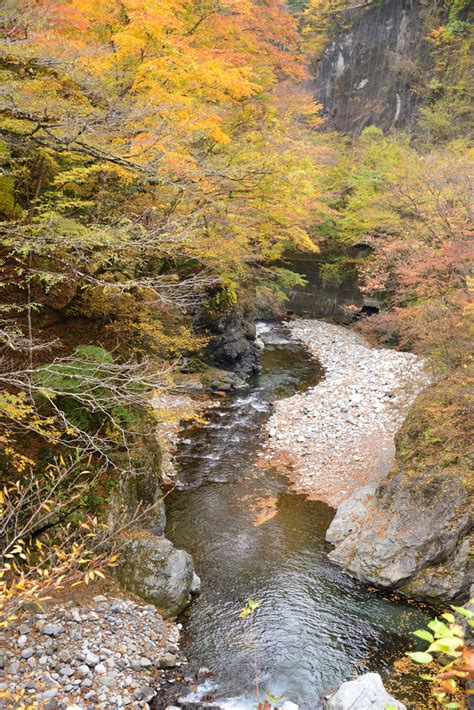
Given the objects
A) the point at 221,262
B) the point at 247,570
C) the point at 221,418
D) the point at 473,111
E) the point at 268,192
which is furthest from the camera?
the point at 473,111

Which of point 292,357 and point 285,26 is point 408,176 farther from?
point 292,357

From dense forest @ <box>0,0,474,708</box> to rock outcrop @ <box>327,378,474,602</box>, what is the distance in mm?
45

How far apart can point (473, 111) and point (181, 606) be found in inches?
1181

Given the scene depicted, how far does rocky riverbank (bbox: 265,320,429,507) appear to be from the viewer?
38.7ft

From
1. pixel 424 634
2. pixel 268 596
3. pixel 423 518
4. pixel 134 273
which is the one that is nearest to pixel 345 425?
pixel 423 518

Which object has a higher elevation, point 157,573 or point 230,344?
point 157,573

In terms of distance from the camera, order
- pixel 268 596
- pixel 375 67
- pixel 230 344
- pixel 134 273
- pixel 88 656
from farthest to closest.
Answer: pixel 375 67 < pixel 230 344 < pixel 134 273 < pixel 268 596 < pixel 88 656

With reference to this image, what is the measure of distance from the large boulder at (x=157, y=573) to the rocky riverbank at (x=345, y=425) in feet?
14.5

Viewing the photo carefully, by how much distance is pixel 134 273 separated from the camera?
10531 mm

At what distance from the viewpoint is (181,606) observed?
24.5 ft

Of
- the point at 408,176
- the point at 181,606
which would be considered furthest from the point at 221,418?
the point at 408,176

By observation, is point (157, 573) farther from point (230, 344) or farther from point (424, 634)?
point (230, 344)

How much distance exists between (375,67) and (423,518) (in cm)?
3543

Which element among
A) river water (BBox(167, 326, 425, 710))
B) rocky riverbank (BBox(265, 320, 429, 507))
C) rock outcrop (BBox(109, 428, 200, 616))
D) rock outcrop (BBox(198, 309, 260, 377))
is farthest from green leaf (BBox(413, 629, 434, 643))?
rock outcrop (BBox(198, 309, 260, 377))
